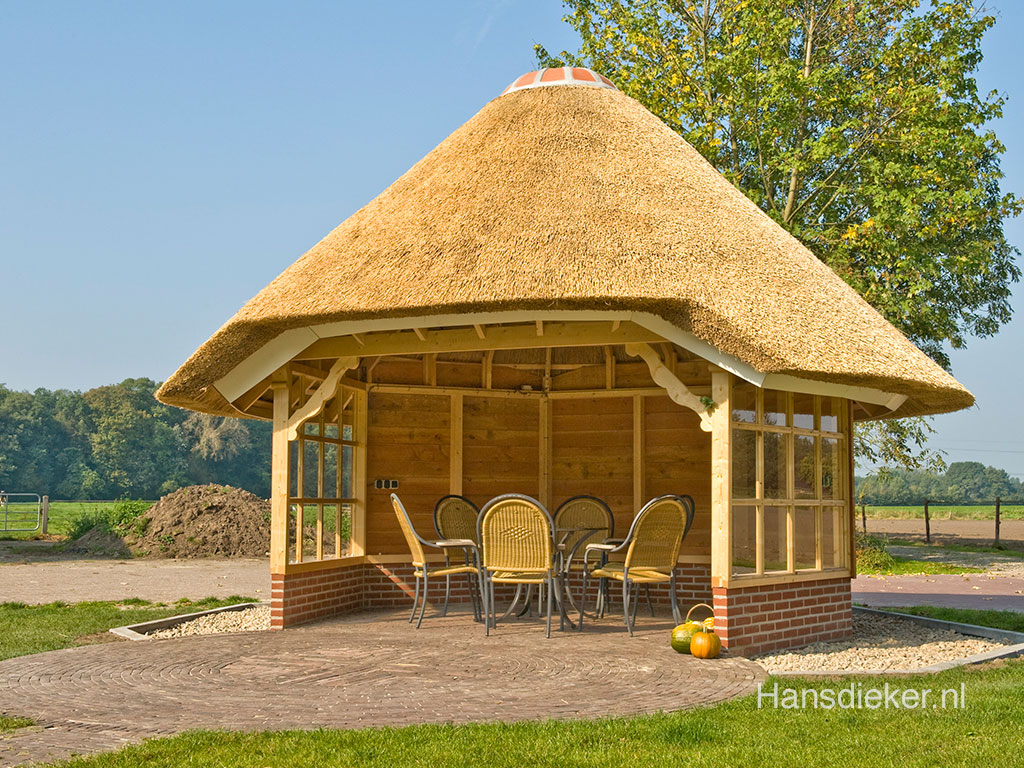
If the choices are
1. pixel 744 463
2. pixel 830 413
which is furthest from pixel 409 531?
pixel 830 413

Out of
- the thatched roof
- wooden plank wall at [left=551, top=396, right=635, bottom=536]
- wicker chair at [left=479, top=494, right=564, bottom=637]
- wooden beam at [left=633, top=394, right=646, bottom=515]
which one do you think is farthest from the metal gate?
wicker chair at [left=479, top=494, right=564, bottom=637]

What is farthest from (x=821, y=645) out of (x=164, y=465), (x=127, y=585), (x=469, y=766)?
(x=164, y=465)

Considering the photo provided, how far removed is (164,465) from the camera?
6412 centimetres

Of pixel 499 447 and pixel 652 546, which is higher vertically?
pixel 499 447

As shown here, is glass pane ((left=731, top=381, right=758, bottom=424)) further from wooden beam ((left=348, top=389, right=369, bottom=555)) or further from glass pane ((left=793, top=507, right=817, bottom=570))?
wooden beam ((left=348, top=389, right=369, bottom=555))

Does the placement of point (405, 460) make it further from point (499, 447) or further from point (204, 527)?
point (204, 527)

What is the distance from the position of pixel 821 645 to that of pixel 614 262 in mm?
3735

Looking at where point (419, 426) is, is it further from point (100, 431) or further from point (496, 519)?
point (100, 431)

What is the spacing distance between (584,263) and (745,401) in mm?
1799

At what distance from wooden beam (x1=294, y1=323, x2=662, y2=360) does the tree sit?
34.5 feet

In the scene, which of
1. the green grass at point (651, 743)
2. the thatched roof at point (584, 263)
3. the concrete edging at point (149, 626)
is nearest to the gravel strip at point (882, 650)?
the green grass at point (651, 743)

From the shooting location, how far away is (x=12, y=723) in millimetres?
5574

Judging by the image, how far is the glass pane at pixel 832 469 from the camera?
371 inches

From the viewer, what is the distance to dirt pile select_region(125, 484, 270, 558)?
22188 mm
